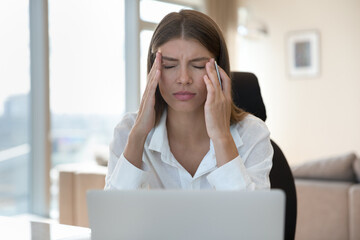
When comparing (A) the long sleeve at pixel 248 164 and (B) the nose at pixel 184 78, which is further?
(B) the nose at pixel 184 78

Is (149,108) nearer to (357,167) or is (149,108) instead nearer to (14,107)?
(357,167)

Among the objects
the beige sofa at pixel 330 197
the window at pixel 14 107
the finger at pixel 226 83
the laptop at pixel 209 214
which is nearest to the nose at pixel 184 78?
the finger at pixel 226 83

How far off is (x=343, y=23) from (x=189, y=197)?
6.08 meters

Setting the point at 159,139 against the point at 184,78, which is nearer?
the point at 184,78

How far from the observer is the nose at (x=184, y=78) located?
1.42 metres

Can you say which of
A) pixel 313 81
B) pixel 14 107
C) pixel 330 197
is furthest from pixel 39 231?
pixel 313 81

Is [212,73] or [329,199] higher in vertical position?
[212,73]

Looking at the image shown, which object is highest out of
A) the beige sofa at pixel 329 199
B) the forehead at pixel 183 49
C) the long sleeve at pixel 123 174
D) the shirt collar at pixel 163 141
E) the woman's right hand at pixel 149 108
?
the forehead at pixel 183 49

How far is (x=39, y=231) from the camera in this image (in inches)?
49.3

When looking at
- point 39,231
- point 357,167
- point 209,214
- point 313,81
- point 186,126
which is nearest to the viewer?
point 209,214

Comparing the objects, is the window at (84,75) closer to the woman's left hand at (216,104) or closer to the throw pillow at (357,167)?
the throw pillow at (357,167)

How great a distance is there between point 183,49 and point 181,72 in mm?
82

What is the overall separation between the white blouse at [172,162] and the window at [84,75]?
340 cm

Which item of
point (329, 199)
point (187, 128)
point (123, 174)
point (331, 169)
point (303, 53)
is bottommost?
point (329, 199)
